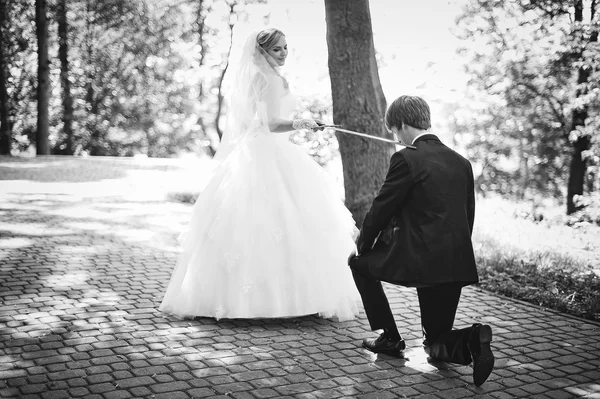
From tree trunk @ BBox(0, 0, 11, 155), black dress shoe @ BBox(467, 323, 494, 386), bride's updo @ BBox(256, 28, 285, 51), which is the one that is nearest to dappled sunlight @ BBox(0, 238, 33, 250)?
bride's updo @ BBox(256, 28, 285, 51)

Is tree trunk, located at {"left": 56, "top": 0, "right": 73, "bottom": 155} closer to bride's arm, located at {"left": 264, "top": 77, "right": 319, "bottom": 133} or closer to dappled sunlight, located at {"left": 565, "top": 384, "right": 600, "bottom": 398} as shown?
bride's arm, located at {"left": 264, "top": 77, "right": 319, "bottom": 133}

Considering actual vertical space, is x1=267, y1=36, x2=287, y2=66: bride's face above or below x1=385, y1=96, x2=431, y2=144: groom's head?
above

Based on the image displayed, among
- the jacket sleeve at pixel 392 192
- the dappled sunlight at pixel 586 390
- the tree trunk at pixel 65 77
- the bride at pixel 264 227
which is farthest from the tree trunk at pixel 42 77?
the dappled sunlight at pixel 586 390

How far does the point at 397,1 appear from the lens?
18797 mm

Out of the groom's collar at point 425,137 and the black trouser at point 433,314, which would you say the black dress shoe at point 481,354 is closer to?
the black trouser at point 433,314

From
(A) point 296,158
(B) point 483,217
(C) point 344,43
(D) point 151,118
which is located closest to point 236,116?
(A) point 296,158

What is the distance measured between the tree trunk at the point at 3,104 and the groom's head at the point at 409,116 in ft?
68.1

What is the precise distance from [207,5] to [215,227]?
2064 centimetres

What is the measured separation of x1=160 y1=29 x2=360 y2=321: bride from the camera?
5.25 m

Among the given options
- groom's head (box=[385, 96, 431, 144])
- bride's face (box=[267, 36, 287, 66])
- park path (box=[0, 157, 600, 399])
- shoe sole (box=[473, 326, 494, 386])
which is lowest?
park path (box=[0, 157, 600, 399])

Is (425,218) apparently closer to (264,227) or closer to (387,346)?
(387,346)

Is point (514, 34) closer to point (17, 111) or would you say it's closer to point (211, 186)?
point (211, 186)

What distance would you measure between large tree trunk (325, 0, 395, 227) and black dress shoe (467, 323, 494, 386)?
437cm

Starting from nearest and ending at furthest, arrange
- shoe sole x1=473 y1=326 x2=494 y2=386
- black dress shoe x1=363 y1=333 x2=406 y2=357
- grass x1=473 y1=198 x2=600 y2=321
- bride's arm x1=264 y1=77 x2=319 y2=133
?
shoe sole x1=473 y1=326 x2=494 y2=386
black dress shoe x1=363 y1=333 x2=406 y2=357
bride's arm x1=264 y1=77 x2=319 y2=133
grass x1=473 y1=198 x2=600 y2=321
